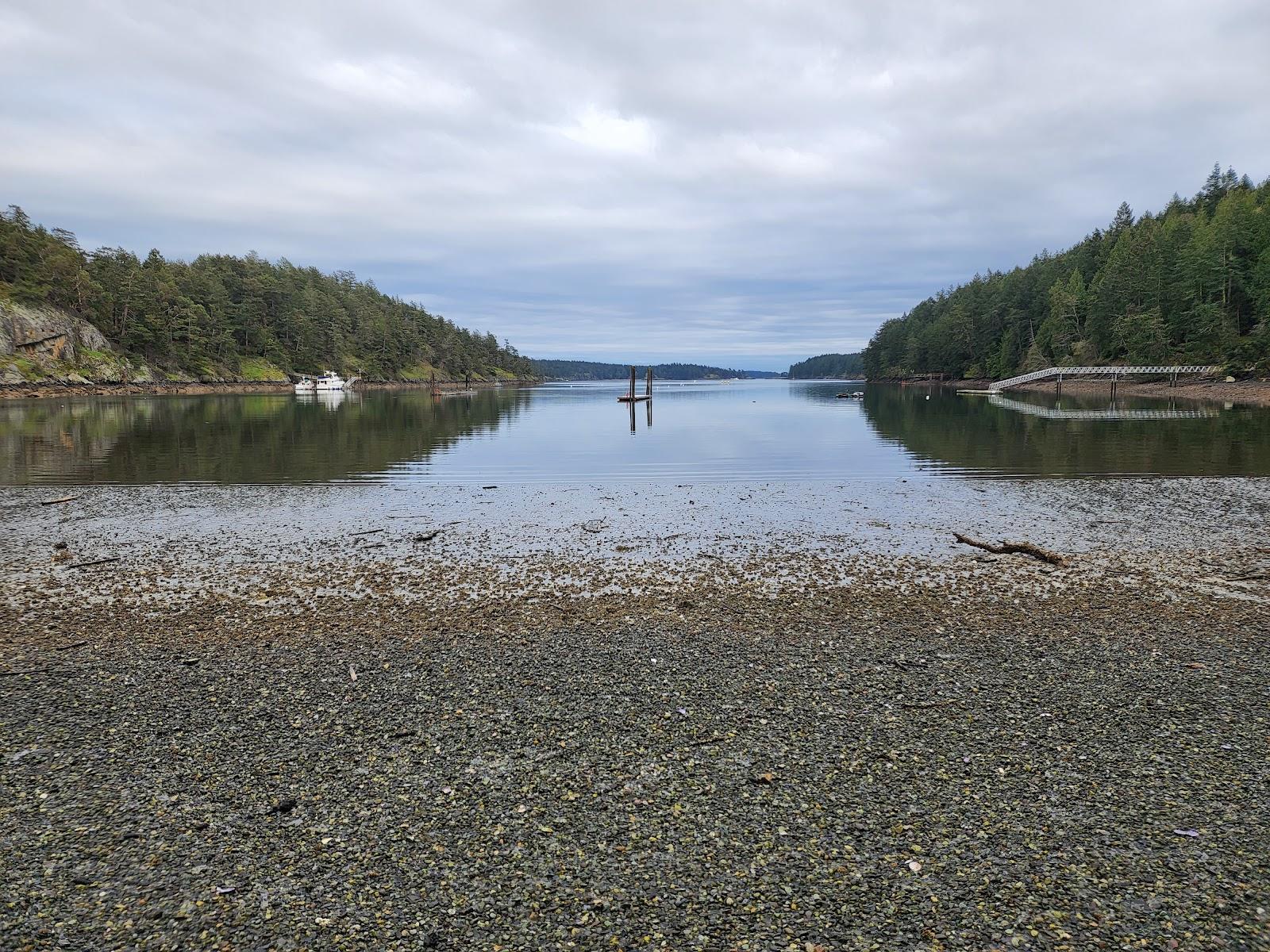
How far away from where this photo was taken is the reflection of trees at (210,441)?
28.9 meters

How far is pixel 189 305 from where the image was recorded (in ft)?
435

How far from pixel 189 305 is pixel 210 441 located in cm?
11456

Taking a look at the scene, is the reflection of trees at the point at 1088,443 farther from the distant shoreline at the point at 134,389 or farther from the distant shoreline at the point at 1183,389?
the distant shoreline at the point at 134,389

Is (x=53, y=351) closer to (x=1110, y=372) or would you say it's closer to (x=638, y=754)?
(x=638, y=754)

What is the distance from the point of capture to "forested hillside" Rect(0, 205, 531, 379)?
358ft

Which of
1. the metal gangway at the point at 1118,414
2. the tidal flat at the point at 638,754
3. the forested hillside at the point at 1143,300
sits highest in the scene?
the forested hillside at the point at 1143,300

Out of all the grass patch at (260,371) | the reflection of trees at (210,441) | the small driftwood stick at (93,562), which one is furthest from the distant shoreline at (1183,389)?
the grass patch at (260,371)

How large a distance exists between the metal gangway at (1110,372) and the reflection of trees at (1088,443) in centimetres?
4477

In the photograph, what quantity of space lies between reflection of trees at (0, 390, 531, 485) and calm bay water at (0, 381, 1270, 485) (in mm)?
155

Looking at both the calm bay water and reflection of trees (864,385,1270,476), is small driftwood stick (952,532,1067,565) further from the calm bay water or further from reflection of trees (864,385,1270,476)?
reflection of trees (864,385,1270,476)

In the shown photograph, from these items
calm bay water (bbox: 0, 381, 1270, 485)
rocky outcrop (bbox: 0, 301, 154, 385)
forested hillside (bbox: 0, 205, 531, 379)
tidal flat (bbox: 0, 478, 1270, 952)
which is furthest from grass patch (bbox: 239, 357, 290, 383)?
tidal flat (bbox: 0, 478, 1270, 952)

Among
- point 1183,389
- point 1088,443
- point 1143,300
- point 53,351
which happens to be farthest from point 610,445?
point 1143,300

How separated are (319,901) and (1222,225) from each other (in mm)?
131514

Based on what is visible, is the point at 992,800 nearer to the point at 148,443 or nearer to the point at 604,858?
the point at 604,858
